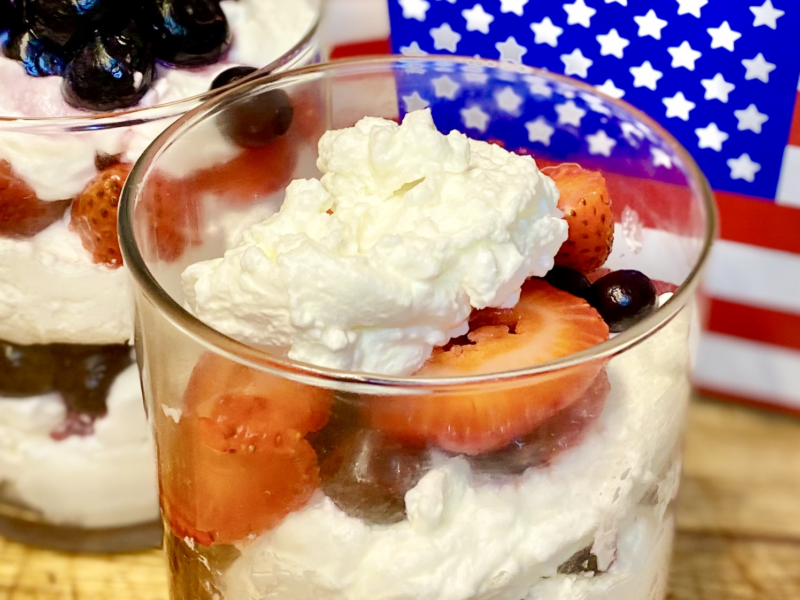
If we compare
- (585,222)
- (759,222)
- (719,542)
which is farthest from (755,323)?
(585,222)

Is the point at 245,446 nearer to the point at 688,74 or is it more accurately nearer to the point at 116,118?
the point at 116,118

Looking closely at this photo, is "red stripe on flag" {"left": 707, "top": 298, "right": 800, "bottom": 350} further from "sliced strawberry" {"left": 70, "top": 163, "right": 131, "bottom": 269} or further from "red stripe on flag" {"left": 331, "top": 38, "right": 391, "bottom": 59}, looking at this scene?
"sliced strawberry" {"left": 70, "top": 163, "right": 131, "bottom": 269}

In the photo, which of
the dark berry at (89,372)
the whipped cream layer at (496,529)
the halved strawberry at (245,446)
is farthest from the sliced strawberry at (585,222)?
the dark berry at (89,372)

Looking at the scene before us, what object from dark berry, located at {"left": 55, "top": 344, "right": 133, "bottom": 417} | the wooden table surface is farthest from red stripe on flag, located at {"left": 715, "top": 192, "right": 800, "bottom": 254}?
dark berry, located at {"left": 55, "top": 344, "right": 133, "bottom": 417}

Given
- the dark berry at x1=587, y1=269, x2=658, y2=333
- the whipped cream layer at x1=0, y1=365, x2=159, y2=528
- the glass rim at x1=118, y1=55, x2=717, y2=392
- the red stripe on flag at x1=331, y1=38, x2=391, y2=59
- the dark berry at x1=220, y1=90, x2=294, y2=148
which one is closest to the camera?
the glass rim at x1=118, y1=55, x2=717, y2=392

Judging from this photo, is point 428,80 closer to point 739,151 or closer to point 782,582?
point 739,151

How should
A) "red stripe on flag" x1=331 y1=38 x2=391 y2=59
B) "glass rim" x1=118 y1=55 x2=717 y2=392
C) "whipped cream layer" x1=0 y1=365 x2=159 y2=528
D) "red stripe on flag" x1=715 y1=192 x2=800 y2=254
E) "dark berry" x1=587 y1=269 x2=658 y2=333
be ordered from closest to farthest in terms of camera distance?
"glass rim" x1=118 y1=55 x2=717 y2=392, "dark berry" x1=587 y1=269 x2=658 y2=333, "whipped cream layer" x1=0 y1=365 x2=159 y2=528, "red stripe on flag" x1=715 y1=192 x2=800 y2=254, "red stripe on flag" x1=331 y1=38 x2=391 y2=59
